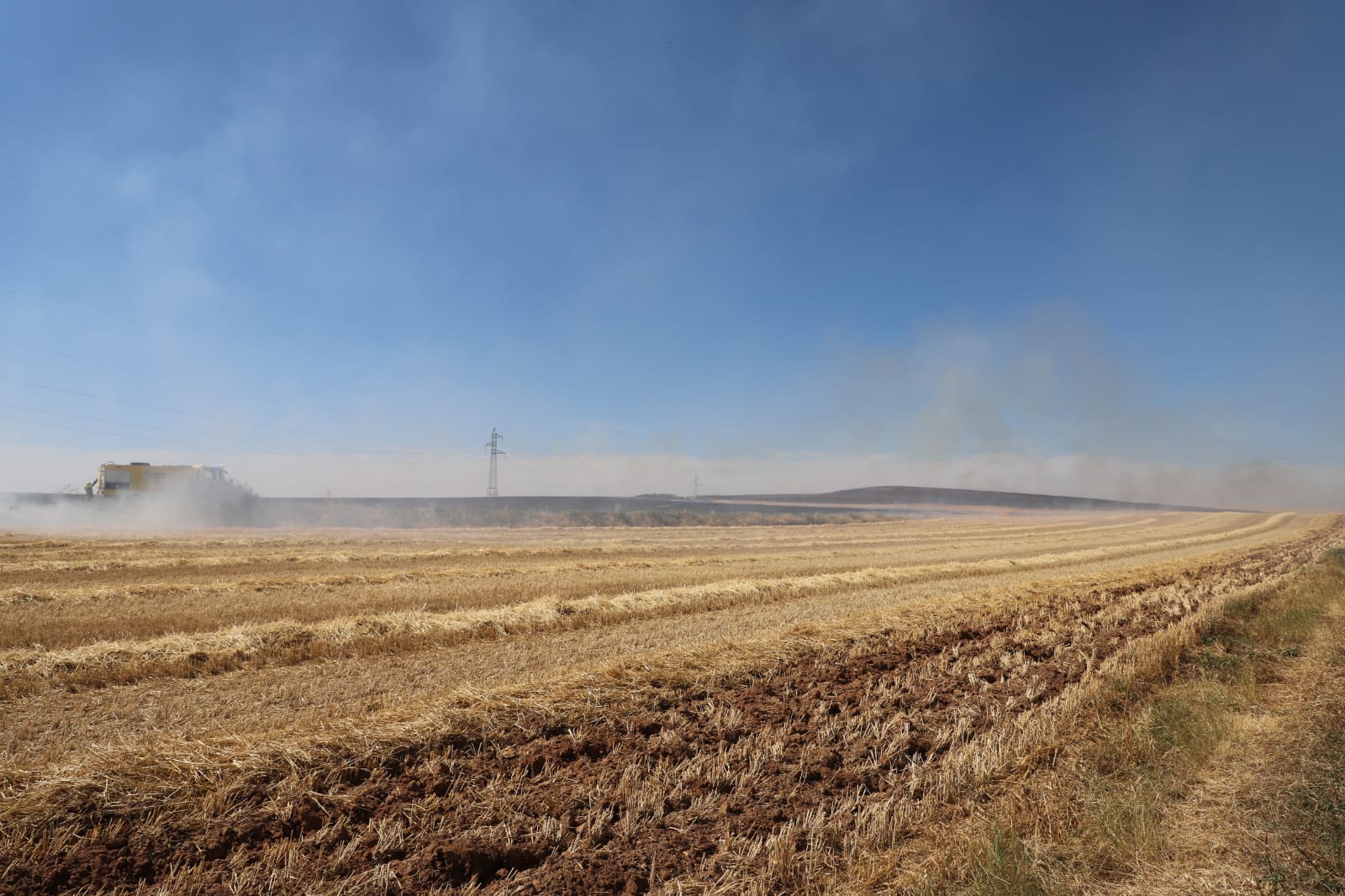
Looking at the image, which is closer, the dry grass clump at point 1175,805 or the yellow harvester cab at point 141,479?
the dry grass clump at point 1175,805

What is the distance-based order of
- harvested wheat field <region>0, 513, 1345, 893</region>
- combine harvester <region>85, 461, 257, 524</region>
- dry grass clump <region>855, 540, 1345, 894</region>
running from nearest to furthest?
dry grass clump <region>855, 540, 1345, 894</region>
harvested wheat field <region>0, 513, 1345, 893</region>
combine harvester <region>85, 461, 257, 524</region>

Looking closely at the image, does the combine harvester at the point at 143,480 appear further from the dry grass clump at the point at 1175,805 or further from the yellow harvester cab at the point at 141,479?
the dry grass clump at the point at 1175,805

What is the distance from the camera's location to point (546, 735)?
6453mm

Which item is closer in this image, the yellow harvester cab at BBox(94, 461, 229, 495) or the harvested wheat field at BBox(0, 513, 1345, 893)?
the harvested wheat field at BBox(0, 513, 1345, 893)

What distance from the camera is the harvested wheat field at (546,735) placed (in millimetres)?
4430

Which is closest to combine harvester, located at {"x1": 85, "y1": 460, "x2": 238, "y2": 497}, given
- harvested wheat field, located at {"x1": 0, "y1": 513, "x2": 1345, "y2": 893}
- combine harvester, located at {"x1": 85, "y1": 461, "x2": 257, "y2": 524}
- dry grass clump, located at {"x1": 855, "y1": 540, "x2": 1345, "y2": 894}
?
combine harvester, located at {"x1": 85, "y1": 461, "x2": 257, "y2": 524}

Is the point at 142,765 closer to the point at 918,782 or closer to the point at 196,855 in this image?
the point at 196,855

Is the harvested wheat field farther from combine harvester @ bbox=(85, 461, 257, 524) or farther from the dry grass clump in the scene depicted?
combine harvester @ bbox=(85, 461, 257, 524)

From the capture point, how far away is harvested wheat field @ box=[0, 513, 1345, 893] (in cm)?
443

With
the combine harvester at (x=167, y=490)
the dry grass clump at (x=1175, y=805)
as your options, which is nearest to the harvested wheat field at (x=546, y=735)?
the dry grass clump at (x=1175, y=805)

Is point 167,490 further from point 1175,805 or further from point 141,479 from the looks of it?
point 1175,805

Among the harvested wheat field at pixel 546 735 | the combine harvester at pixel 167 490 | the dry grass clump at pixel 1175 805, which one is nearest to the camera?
the dry grass clump at pixel 1175 805

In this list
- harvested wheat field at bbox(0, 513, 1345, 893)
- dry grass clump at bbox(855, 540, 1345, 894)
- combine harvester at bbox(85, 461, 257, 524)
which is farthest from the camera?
combine harvester at bbox(85, 461, 257, 524)

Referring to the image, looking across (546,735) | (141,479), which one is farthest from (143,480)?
(546,735)
